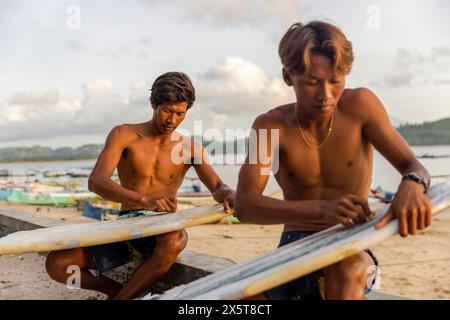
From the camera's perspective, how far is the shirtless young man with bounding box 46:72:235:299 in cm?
309

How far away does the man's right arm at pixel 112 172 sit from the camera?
3158 mm

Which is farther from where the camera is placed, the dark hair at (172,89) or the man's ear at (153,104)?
the man's ear at (153,104)

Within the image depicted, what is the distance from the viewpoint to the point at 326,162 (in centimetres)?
228

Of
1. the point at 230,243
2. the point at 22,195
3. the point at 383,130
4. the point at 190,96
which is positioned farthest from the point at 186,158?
the point at 22,195

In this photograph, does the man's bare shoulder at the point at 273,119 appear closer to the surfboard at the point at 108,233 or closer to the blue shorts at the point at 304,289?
the blue shorts at the point at 304,289

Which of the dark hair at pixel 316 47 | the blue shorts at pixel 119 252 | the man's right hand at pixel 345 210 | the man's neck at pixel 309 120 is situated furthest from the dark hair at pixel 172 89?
the man's right hand at pixel 345 210

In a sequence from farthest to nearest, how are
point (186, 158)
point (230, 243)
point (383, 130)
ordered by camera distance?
point (230, 243) < point (186, 158) < point (383, 130)

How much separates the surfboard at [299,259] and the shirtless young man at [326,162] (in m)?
0.06

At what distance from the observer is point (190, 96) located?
135 inches

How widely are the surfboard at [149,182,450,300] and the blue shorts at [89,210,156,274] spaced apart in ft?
3.76

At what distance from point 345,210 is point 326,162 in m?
0.56
